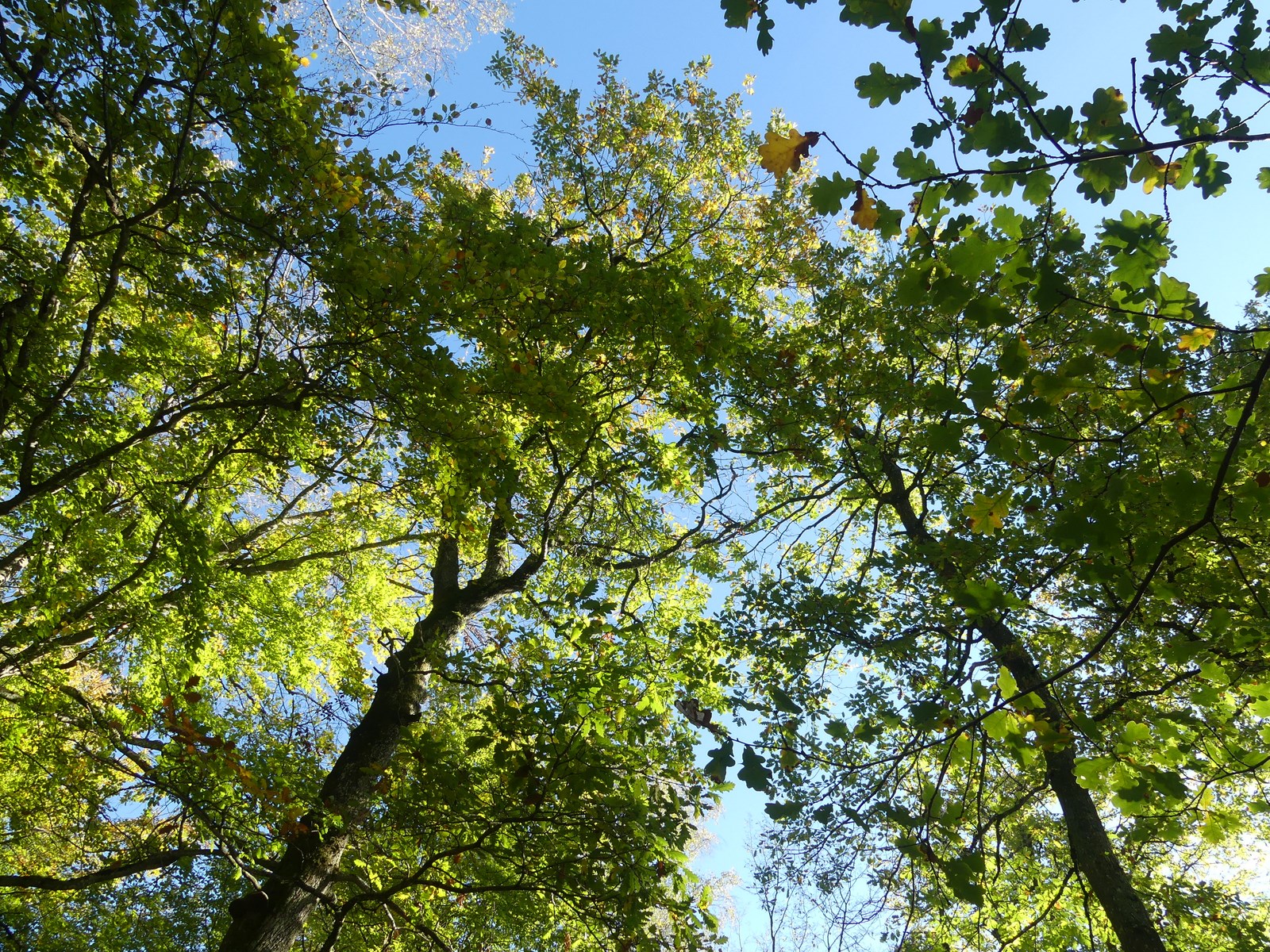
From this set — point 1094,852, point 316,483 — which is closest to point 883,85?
point 316,483

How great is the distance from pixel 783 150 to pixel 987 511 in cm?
140

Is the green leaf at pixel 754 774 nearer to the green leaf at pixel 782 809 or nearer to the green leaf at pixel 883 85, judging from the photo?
the green leaf at pixel 782 809

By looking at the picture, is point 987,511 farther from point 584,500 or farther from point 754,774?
point 584,500

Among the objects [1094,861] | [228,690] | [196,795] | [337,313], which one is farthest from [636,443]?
[228,690]

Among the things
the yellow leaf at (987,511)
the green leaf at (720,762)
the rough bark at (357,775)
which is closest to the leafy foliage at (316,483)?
the rough bark at (357,775)

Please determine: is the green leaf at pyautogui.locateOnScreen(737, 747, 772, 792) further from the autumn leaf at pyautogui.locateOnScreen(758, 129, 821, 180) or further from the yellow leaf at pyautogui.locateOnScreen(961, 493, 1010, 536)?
the autumn leaf at pyautogui.locateOnScreen(758, 129, 821, 180)

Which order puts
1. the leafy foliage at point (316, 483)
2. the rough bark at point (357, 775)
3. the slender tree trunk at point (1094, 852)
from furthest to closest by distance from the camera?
the slender tree trunk at point (1094, 852), the rough bark at point (357, 775), the leafy foliage at point (316, 483)

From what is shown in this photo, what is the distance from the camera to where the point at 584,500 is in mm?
7602

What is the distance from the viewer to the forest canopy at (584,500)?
2.28 meters

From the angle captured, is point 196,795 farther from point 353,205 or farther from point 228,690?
point 228,690

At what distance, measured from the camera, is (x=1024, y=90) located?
2.20 m

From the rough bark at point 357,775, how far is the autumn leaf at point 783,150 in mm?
4112

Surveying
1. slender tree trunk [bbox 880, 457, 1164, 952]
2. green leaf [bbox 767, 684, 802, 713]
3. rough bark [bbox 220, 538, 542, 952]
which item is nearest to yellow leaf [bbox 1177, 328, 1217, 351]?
green leaf [bbox 767, 684, 802, 713]

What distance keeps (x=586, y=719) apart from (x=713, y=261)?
618cm
